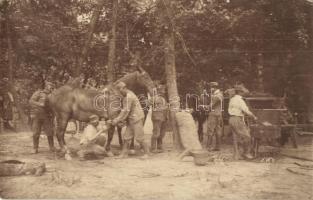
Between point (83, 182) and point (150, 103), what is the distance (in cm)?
451

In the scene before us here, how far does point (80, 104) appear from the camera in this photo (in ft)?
37.5

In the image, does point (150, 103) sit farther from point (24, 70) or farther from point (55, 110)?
point (24, 70)

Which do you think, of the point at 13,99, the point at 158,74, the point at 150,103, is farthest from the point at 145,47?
the point at 13,99

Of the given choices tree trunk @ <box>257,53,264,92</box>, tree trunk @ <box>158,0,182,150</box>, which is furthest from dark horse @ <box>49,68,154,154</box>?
tree trunk @ <box>257,53,264,92</box>

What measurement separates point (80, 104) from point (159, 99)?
87.4 inches

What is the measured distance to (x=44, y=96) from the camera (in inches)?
448

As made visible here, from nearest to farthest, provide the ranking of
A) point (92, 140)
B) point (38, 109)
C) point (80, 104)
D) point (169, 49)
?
1. point (92, 140)
2. point (38, 109)
3. point (80, 104)
4. point (169, 49)

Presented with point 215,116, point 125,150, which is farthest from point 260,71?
point 125,150

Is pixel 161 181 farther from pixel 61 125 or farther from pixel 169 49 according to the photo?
pixel 169 49

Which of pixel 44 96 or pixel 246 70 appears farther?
pixel 246 70

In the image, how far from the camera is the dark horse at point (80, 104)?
11.2 m

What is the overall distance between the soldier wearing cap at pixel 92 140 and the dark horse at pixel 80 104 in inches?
19.2

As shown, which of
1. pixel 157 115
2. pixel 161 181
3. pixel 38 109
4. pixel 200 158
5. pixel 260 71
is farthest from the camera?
pixel 260 71

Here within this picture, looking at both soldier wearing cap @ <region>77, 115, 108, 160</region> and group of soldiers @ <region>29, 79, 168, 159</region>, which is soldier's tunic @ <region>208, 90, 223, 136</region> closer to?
group of soldiers @ <region>29, 79, 168, 159</region>
